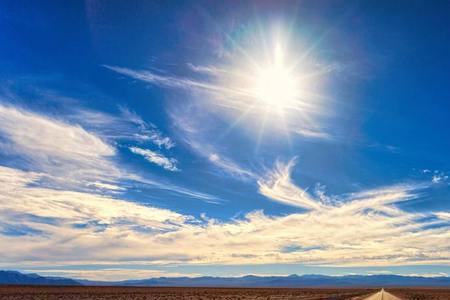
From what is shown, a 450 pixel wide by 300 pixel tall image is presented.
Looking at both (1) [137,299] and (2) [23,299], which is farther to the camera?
(1) [137,299]

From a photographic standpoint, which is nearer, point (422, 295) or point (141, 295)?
point (141, 295)

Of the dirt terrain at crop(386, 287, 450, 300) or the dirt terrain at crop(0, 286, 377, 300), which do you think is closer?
the dirt terrain at crop(0, 286, 377, 300)

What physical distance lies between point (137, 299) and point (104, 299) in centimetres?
519

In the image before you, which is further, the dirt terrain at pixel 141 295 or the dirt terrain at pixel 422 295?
the dirt terrain at pixel 422 295

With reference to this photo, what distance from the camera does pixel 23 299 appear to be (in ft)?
199

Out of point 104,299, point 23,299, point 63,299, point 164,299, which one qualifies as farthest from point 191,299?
point 23,299

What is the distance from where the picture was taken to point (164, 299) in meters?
70.4

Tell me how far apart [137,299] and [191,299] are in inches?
315

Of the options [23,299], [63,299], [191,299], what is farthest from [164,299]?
[23,299]

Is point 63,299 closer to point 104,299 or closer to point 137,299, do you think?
point 104,299

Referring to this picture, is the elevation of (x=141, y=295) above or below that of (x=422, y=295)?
below

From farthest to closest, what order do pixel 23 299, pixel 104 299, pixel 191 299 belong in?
pixel 191 299
pixel 104 299
pixel 23 299

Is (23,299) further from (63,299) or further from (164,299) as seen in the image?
(164,299)

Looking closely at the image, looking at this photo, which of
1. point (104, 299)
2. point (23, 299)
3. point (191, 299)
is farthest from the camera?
point (191, 299)
